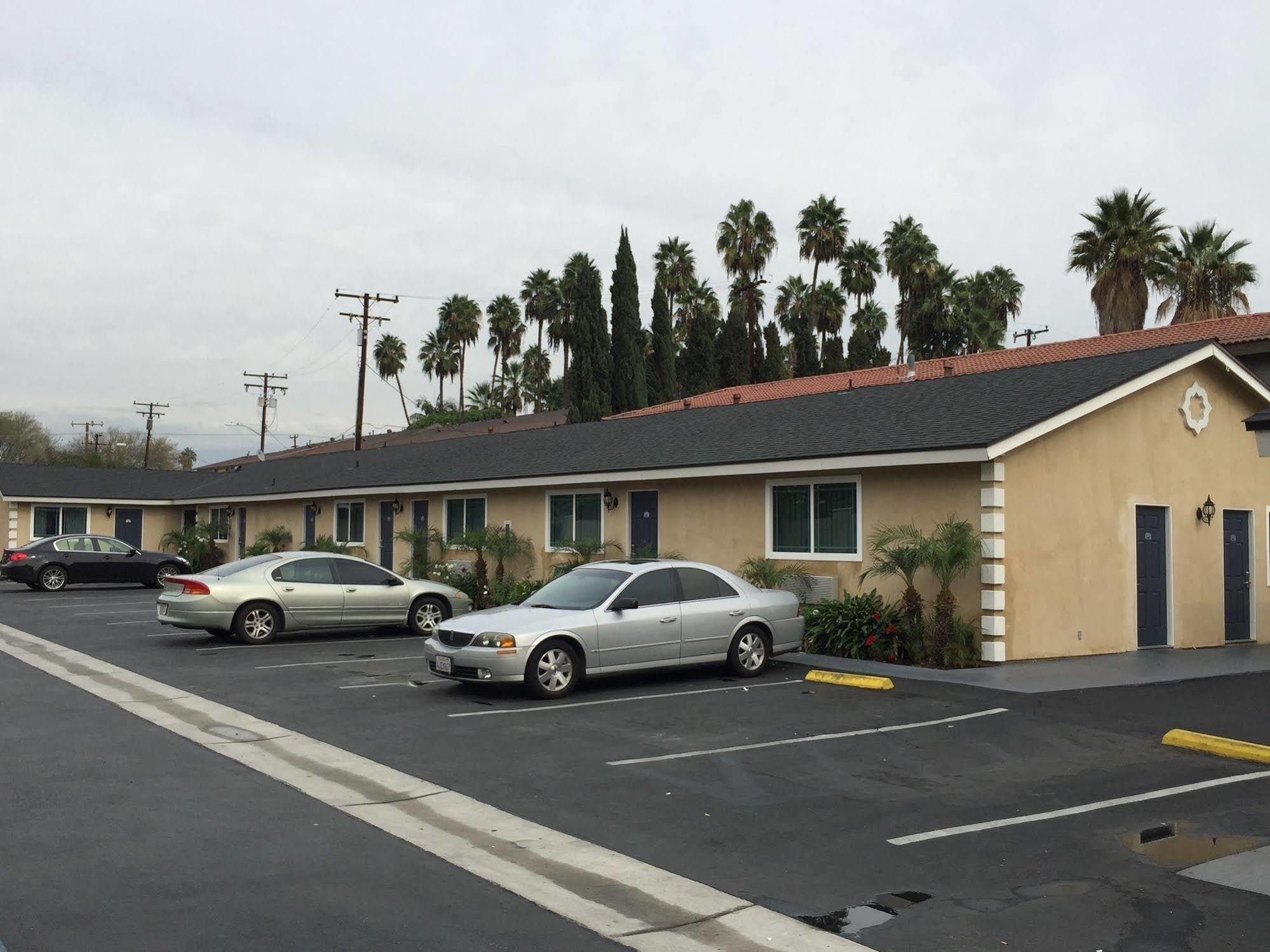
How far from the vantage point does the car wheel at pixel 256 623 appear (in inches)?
666

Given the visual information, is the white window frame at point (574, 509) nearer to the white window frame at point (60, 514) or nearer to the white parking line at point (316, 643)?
the white parking line at point (316, 643)

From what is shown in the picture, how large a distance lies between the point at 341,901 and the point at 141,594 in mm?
26935

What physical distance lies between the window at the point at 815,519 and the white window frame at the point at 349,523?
48.8 feet

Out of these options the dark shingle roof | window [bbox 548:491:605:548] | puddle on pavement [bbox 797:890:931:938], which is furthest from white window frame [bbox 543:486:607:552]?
puddle on pavement [bbox 797:890:931:938]

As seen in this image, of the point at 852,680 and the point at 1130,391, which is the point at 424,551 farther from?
the point at 1130,391

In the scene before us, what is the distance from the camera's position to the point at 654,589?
12875 mm

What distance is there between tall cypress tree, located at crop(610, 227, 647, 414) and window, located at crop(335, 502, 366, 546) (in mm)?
23981

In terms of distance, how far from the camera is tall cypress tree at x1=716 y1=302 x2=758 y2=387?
58.2 m

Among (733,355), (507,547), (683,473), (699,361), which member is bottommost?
(507,547)

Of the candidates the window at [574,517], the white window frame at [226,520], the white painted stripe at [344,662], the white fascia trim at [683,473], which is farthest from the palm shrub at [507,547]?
the white window frame at [226,520]

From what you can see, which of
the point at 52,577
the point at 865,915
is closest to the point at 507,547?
the point at 52,577

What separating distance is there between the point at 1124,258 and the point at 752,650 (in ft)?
111

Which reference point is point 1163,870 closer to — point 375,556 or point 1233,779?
point 1233,779

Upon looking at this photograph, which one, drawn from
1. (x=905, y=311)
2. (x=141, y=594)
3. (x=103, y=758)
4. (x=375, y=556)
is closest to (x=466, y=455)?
(x=375, y=556)
